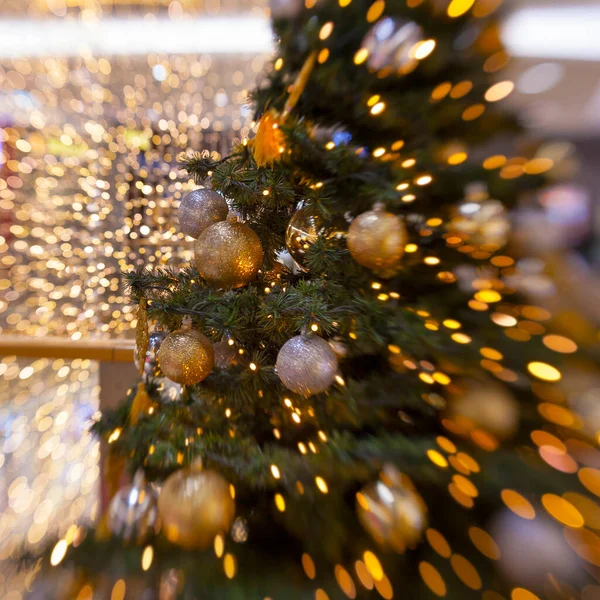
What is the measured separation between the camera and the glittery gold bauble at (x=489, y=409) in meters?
0.41

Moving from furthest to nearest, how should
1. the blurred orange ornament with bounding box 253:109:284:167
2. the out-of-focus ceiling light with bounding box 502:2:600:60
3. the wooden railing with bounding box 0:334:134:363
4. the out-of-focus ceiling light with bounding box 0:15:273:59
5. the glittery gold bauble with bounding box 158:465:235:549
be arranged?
1. the out-of-focus ceiling light with bounding box 0:15:273:59
2. the wooden railing with bounding box 0:334:134:363
3. the blurred orange ornament with bounding box 253:109:284:167
4. the glittery gold bauble with bounding box 158:465:235:549
5. the out-of-focus ceiling light with bounding box 502:2:600:60

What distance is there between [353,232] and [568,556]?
430mm

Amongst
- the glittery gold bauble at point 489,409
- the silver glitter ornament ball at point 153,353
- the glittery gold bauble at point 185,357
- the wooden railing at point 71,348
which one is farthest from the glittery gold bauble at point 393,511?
the wooden railing at point 71,348

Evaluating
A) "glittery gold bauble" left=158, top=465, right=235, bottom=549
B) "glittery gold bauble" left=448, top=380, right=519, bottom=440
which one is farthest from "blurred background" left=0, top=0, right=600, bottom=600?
"glittery gold bauble" left=448, top=380, right=519, bottom=440

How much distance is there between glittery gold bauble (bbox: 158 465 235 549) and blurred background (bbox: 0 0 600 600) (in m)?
0.66

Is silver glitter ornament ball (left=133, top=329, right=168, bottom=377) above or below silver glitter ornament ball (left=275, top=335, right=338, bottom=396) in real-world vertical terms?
below

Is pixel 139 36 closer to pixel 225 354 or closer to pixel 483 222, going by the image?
pixel 225 354

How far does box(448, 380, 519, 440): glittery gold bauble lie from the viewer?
1.33 ft

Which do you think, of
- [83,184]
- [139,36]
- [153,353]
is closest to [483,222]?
[153,353]

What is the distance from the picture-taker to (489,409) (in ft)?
1.41

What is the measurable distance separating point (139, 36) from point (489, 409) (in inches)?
91.2

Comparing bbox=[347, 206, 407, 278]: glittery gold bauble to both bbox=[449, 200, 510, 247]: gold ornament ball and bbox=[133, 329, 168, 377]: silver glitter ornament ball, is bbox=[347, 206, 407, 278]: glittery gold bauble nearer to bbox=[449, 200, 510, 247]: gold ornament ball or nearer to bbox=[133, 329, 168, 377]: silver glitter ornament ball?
bbox=[449, 200, 510, 247]: gold ornament ball

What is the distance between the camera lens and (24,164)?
6.91 feet

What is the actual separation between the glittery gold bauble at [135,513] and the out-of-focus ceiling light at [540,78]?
692 mm
